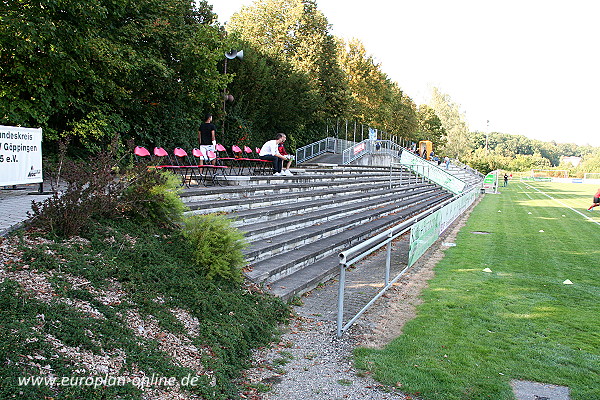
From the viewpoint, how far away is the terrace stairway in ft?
25.7

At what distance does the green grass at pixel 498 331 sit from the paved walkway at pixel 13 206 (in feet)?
15.3

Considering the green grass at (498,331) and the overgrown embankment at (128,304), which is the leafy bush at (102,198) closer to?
the overgrown embankment at (128,304)

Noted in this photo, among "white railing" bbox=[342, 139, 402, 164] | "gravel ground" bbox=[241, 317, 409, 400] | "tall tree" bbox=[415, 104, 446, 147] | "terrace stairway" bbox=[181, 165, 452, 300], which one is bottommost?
"gravel ground" bbox=[241, 317, 409, 400]

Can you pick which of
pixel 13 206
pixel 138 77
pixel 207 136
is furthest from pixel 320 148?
pixel 13 206

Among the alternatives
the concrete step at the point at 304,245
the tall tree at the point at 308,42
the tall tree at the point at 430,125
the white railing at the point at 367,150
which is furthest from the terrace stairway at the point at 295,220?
the tall tree at the point at 430,125

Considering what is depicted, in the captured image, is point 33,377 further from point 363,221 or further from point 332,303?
point 363,221

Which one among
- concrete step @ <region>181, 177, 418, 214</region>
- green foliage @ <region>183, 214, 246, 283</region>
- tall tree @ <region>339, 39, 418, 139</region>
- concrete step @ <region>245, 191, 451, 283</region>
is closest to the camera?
green foliage @ <region>183, 214, 246, 283</region>

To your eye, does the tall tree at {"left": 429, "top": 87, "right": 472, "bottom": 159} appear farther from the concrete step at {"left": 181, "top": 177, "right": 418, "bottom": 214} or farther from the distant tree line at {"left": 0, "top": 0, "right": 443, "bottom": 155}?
the concrete step at {"left": 181, "top": 177, "right": 418, "bottom": 214}

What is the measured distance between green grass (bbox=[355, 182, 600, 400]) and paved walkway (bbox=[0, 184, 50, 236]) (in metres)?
4.67

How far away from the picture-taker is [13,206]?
7.23 m

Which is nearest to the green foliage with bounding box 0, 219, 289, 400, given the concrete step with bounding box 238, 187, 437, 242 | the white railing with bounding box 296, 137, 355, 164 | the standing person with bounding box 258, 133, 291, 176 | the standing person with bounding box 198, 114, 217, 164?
the concrete step with bounding box 238, 187, 437, 242

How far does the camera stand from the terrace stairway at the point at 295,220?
25.7ft

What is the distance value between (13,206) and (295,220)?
5669mm

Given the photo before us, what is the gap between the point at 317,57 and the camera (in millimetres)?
33750
